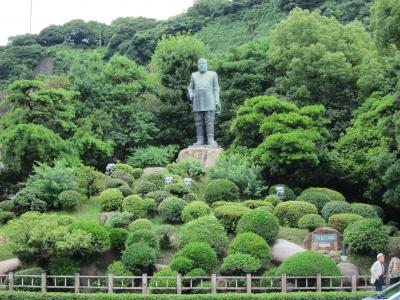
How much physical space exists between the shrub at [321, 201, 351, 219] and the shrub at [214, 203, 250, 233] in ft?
9.62

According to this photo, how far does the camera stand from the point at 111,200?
22484 millimetres

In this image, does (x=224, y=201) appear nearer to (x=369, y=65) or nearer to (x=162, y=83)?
(x=369, y=65)

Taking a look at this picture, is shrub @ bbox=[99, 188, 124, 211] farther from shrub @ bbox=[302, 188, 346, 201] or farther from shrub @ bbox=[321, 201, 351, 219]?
shrub @ bbox=[321, 201, 351, 219]

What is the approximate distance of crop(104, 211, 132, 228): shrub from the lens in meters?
20.2

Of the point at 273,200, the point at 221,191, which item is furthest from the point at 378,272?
the point at 221,191

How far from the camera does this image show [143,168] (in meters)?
29.2

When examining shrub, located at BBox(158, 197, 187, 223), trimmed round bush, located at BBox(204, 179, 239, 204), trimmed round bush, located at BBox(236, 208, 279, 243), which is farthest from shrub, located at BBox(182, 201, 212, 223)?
trimmed round bush, located at BBox(204, 179, 239, 204)

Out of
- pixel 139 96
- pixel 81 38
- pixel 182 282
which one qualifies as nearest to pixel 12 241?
pixel 182 282

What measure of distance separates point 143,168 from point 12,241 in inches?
466

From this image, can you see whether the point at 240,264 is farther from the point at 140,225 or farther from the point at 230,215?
the point at 140,225

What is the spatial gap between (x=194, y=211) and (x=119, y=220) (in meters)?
2.32

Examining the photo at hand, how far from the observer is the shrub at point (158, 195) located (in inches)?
887

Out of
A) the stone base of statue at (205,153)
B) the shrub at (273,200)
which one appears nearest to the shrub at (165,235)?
the shrub at (273,200)

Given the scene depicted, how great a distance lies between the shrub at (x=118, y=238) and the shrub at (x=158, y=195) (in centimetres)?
358
